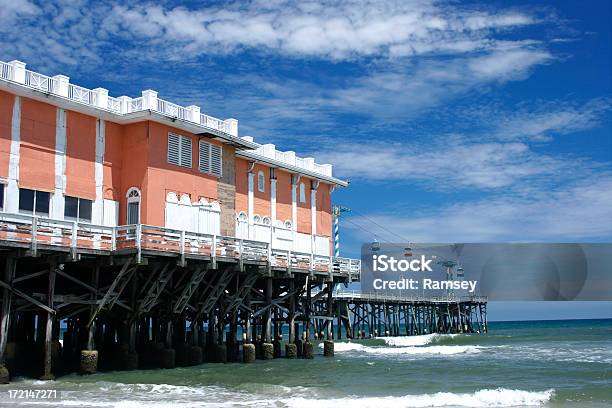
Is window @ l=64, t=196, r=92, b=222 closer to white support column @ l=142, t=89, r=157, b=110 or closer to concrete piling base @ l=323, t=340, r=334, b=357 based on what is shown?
white support column @ l=142, t=89, r=157, b=110

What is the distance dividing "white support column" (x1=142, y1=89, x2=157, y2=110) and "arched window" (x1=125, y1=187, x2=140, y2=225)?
2.89 meters

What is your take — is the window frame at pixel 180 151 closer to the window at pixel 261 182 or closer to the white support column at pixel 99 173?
the white support column at pixel 99 173

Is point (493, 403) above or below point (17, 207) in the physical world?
below

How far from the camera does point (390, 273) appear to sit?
242 feet

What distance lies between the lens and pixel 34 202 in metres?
23.8

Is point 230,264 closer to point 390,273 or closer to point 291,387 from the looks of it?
point 291,387

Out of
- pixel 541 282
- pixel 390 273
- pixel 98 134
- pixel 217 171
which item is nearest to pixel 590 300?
pixel 541 282

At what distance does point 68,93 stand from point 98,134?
192 cm

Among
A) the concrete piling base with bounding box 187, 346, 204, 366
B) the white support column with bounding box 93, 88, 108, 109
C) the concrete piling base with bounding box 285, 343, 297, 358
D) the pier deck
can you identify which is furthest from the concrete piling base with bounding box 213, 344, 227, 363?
the white support column with bounding box 93, 88, 108, 109

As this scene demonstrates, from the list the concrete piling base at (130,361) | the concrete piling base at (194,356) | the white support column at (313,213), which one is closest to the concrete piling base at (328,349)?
the white support column at (313,213)

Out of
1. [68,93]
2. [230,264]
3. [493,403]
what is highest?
[68,93]

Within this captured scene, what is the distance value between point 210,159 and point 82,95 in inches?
224

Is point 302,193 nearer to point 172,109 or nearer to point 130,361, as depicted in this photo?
point 172,109

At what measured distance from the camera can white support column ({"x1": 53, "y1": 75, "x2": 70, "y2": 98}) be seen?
24.5 metres
